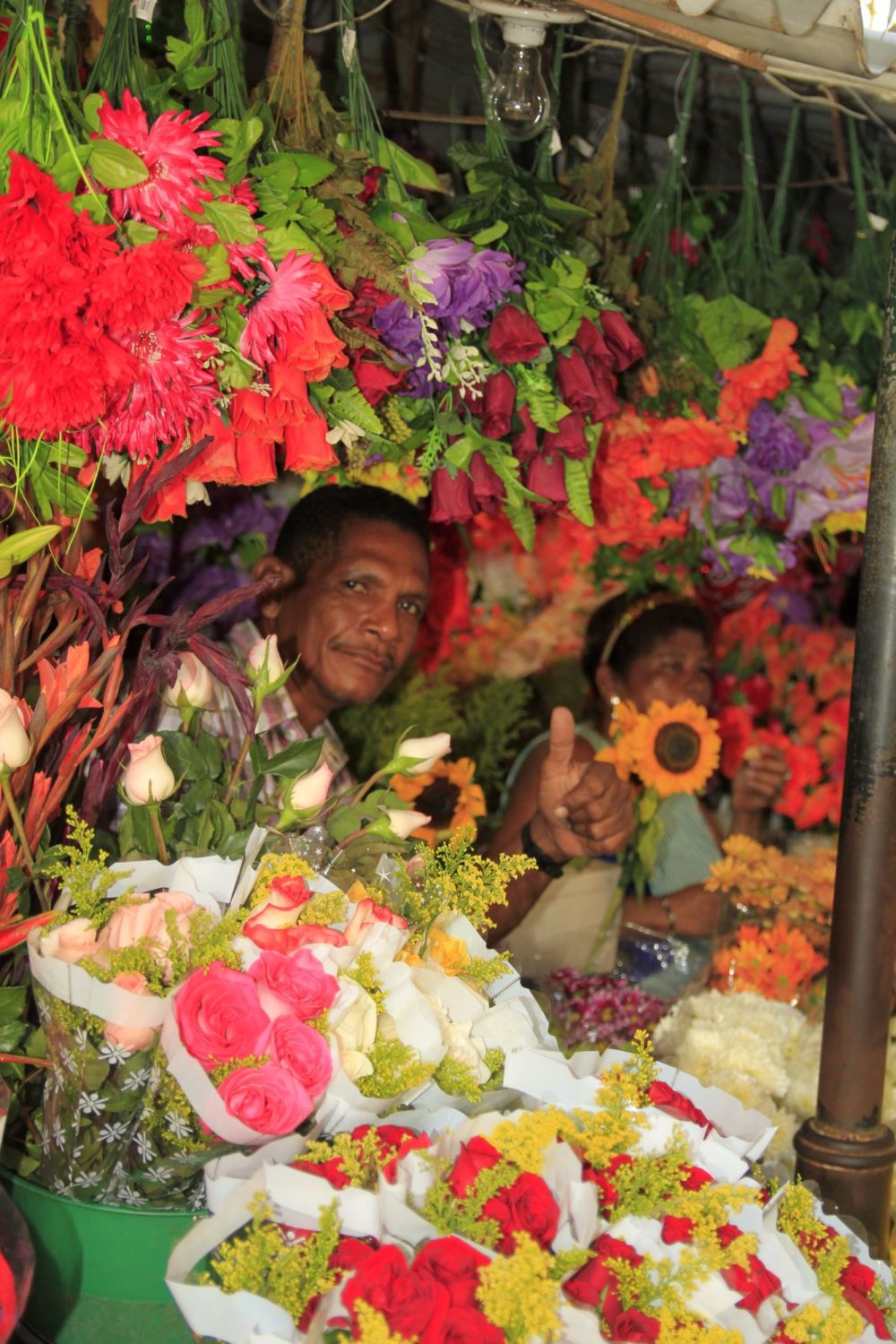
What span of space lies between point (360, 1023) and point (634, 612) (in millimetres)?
2030

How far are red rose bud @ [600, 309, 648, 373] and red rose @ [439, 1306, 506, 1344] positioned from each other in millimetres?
1109

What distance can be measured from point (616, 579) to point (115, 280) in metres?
2.04

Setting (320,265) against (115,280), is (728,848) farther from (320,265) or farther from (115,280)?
(115,280)

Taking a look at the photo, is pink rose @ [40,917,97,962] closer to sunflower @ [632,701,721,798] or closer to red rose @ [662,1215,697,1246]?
red rose @ [662,1215,697,1246]

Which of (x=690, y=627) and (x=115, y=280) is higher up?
(x=115, y=280)

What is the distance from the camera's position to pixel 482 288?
1594mm

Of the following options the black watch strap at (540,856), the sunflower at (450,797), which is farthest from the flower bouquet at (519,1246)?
the sunflower at (450,797)

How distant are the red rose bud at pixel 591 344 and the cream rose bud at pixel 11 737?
2.60 ft

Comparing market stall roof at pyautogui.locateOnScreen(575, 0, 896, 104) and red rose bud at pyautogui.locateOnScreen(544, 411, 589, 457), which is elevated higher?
market stall roof at pyautogui.locateOnScreen(575, 0, 896, 104)

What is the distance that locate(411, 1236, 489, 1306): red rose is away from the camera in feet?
3.21

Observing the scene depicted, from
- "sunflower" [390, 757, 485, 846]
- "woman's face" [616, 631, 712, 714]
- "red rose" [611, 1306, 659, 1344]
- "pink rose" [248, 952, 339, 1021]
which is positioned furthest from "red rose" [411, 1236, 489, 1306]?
"woman's face" [616, 631, 712, 714]

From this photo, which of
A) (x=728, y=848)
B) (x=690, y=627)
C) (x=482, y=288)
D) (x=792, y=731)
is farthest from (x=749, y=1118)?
(x=792, y=731)

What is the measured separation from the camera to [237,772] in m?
Result: 1.44

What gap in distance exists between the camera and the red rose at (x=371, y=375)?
1527 millimetres
